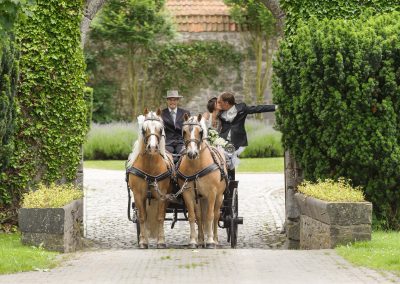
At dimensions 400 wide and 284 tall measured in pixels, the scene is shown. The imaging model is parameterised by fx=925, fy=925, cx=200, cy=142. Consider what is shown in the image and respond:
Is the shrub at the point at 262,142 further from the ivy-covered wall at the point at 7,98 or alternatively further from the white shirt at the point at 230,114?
the ivy-covered wall at the point at 7,98

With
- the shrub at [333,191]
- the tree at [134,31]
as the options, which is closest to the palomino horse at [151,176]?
the shrub at [333,191]

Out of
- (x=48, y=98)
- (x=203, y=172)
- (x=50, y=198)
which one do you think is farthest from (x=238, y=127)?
(x=50, y=198)

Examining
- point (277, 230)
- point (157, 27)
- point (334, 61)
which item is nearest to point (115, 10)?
point (157, 27)

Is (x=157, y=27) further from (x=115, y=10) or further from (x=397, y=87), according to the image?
(x=397, y=87)

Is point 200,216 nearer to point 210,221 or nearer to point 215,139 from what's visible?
point 210,221

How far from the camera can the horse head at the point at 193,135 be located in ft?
38.1

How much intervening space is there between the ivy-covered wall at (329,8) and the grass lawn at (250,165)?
1113 cm

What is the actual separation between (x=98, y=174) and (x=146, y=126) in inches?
491

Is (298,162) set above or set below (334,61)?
below

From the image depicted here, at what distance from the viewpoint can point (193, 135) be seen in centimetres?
1170

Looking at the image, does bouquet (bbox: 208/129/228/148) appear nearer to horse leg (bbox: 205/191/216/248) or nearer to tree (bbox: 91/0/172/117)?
horse leg (bbox: 205/191/216/248)

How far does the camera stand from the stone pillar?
14156 millimetres

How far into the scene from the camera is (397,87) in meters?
12.5

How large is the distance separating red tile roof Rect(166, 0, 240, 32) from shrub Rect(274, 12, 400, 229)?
18397 mm
